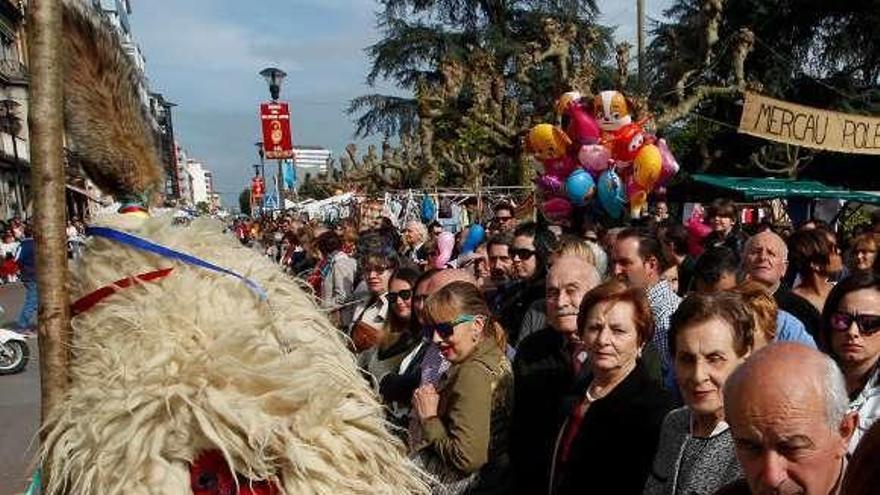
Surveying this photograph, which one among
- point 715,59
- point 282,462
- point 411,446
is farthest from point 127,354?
point 715,59

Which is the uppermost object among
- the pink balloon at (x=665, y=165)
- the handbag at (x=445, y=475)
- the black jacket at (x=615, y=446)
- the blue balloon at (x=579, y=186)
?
the pink balloon at (x=665, y=165)

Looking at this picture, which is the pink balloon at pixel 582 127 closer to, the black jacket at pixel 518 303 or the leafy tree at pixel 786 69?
the black jacket at pixel 518 303

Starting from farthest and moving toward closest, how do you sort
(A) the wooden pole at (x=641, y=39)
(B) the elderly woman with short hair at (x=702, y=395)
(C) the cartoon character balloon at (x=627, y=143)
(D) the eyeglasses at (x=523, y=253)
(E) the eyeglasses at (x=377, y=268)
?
(A) the wooden pole at (x=641, y=39)
(C) the cartoon character balloon at (x=627, y=143)
(E) the eyeglasses at (x=377, y=268)
(D) the eyeglasses at (x=523, y=253)
(B) the elderly woman with short hair at (x=702, y=395)

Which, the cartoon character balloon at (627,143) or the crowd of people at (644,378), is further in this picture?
the cartoon character balloon at (627,143)

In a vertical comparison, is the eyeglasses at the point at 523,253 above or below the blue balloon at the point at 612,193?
below

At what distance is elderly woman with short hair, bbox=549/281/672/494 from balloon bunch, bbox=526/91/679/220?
15.6ft

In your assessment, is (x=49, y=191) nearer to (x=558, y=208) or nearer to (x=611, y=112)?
(x=558, y=208)

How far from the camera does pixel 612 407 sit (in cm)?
263

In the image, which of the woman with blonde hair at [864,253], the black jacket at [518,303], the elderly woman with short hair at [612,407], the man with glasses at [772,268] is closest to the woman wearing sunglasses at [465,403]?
the elderly woman with short hair at [612,407]

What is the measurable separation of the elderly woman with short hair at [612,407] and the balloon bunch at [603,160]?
4.77m

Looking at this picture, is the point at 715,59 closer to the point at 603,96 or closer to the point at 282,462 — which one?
the point at 603,96

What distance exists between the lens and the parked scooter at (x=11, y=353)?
9109 millimetres

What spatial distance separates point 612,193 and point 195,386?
6348 mm

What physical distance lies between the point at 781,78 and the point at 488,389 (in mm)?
22967
